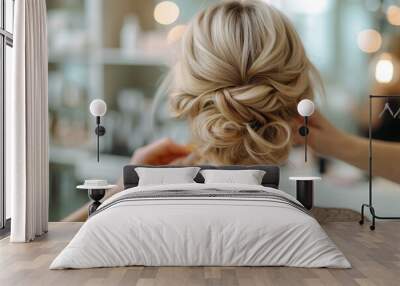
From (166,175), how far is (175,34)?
1.73 meters

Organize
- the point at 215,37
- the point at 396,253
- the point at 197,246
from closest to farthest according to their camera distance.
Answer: the point at 197,246 < the point at 396,253 < the point at 215,37

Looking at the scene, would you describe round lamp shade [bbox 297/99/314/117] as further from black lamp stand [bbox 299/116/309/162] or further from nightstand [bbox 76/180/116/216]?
nightstand [bbox 76/180/116/216]

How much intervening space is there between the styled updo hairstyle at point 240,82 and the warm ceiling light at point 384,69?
0.82 meters

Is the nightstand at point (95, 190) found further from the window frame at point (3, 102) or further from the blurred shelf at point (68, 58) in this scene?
the blurred shelf at point (68, 58)

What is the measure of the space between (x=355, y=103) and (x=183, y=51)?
208cm

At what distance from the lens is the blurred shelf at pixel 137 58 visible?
725 cm

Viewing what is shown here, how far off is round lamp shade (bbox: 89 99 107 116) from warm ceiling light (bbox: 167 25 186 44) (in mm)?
1063

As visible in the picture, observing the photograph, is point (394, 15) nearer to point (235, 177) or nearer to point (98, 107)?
point (235, 177)

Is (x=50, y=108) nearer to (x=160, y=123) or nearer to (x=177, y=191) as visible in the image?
(x=160, y=123)

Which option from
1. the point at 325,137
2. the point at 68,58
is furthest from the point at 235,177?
the point at 68,58

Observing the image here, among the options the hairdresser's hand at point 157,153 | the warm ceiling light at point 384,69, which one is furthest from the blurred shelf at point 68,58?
the warm ceiling light at point 384,69

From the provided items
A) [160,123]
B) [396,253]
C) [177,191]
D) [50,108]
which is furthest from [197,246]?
[50,108]

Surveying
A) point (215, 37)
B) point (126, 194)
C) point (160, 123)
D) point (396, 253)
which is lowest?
point (396, 253)

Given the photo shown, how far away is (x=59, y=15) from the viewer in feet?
24.0
